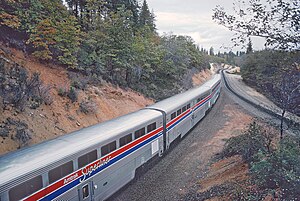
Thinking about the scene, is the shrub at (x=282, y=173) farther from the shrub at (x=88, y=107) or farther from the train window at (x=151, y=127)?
the shrub at (x=88, y=107)

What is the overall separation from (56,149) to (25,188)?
167 centimetres

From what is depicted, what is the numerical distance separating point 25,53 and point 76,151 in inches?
628

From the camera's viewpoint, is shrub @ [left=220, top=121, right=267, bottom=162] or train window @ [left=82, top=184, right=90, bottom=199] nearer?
train window @ [left=82, top=184, right=90, bottom=199]

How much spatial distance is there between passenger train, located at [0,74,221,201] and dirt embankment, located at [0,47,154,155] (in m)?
5.80

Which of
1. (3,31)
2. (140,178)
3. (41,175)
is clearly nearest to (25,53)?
(3,31)

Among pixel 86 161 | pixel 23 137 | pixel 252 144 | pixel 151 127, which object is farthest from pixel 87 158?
pixel 252 144

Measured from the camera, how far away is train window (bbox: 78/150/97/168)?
8403 millimetres

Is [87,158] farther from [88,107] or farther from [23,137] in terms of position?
[88,107]

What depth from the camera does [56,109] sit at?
17594 mm

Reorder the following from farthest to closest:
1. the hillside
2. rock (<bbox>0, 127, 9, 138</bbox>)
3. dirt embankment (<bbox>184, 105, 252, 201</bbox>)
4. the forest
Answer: the forest → the hillside → rock (<bbox>0, 127, 9, 138</bbox>) → dirt embankment (<bbox>184, 105, 252, 201</bbox>)

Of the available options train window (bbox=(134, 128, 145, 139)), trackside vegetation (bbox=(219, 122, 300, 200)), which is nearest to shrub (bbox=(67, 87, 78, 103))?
train window (bbox=(134, 128, 145, 139))

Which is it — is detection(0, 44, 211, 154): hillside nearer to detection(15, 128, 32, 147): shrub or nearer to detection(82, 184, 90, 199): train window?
detection(15, 128, 32, 147): shrub

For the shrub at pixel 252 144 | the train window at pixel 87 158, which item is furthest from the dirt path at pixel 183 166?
the train window at pixel 87 158

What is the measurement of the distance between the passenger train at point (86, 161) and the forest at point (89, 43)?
1184 centimetres
